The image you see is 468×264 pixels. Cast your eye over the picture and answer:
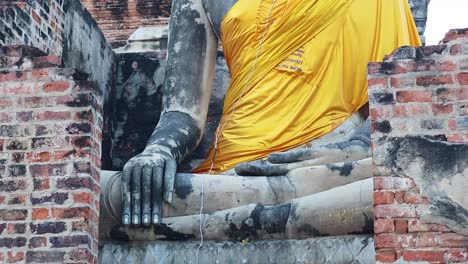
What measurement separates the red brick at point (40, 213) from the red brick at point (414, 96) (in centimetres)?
189

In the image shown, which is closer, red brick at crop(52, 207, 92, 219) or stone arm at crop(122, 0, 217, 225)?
red brick at crop(52, 207, 92, 219)

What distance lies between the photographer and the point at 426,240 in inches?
233

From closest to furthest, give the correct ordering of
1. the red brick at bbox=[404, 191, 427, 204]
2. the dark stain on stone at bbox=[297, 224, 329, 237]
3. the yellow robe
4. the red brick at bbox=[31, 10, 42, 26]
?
the red brick at bbox=[404, 191, 427, 204] → the dark stain on stone at bbox=[297, 224, 329, 237] → the yellow robe → the red brick at bbox=[31, 10, 42, 26]

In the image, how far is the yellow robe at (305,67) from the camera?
826 centimetres

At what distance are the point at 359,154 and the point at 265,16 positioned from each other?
53.9 inches

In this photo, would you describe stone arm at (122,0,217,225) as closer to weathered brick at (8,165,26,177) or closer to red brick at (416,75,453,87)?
weathered brick at (8,165,26,177)

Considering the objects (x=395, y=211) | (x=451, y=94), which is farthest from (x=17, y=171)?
(x=451, y=94)

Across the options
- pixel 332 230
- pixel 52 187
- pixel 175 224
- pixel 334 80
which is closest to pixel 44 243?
pixel 52 187

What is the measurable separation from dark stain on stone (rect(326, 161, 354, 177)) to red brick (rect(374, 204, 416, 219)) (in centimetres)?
142

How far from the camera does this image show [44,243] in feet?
21.3

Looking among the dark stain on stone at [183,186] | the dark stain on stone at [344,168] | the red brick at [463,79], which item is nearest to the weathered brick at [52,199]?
the dark stain on stone at [183,186]

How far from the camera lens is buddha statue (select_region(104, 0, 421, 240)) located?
7277mm

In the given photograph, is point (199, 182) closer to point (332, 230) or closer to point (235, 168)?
point (235, 168)

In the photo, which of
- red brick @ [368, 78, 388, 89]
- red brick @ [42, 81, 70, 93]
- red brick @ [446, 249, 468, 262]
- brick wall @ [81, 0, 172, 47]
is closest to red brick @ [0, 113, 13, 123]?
red brick @ [42, 81, 70, 93]
